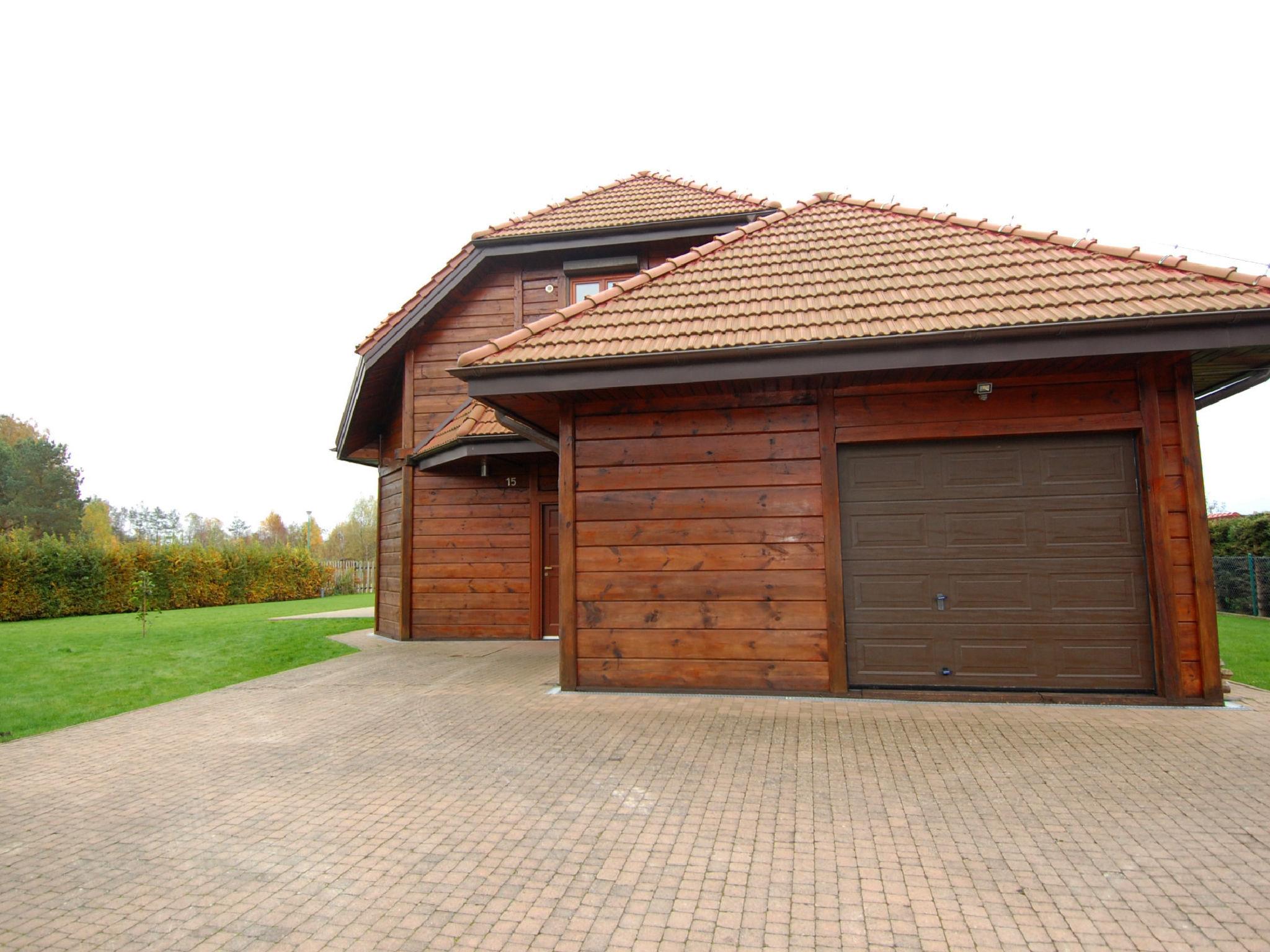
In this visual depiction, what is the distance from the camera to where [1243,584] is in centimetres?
1560

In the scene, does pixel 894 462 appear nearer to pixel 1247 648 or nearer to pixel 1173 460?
pixel 1173 460

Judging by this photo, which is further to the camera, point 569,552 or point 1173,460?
point 569,552

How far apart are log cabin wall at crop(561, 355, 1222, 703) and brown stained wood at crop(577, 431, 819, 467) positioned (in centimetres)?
1

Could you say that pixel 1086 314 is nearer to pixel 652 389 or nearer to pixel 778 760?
pixel 652 389

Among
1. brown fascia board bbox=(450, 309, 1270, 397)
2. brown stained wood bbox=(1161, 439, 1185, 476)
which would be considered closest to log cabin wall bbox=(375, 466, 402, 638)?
brown fascia board bbox=(450, 309, 1270, 397)

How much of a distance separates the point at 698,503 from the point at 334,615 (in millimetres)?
15763

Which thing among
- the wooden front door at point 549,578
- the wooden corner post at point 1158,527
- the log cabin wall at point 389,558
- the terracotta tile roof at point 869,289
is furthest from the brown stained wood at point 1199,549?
the log cabin wall at point 389,558

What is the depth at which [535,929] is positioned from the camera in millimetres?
2727

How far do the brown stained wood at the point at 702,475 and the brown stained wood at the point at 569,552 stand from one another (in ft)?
0.50

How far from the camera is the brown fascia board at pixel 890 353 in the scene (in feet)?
17.7

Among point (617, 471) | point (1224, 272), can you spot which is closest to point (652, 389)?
point (617, 471)

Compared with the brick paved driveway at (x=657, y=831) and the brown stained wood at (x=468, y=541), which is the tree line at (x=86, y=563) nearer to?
the brown stained wood at (x=468, y=541)

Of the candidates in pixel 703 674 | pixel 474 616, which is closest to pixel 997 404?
pixel 703 674

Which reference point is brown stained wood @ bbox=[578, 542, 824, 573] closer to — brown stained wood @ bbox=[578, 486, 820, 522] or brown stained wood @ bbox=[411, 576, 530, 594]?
brown stained wood @ bbox=[578, 486, 820, 522]
